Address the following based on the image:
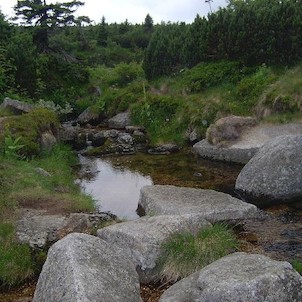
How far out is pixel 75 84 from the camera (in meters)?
41.0

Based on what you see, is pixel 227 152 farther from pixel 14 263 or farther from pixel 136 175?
pixel 14 263

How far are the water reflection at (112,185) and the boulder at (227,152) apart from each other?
12.8ft

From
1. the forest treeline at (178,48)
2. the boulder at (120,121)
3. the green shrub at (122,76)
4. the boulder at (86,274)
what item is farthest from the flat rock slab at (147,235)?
the green shrub at (122,76)

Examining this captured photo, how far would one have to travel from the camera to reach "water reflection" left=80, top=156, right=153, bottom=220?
45.1 feet

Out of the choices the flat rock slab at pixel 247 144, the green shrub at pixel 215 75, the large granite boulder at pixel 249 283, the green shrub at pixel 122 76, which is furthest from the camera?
the green shrub at pixel 122 76

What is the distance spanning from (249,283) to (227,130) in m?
14.0

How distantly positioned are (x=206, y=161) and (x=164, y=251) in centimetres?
1067

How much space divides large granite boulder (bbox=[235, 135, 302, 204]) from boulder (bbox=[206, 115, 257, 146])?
507 centimetres

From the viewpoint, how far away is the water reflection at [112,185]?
1373 cm

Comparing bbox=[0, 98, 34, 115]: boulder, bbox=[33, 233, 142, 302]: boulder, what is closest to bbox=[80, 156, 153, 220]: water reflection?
bbox=[33, 233, 142, 302]: boulder

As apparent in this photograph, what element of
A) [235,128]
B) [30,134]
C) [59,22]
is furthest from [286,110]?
[59,22]

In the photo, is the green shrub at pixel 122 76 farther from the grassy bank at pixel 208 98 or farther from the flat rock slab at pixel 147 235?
the flat rock slab at pixel 147 235

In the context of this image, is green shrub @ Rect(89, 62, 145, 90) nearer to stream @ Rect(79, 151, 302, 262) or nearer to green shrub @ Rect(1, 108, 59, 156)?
green shrub @ Rect(1, 108, 59, 156)

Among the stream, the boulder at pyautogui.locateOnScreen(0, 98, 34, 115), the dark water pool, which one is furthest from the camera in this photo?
the boulder at pyautogui.locateOnScreen(0, 98, 34, 115)
